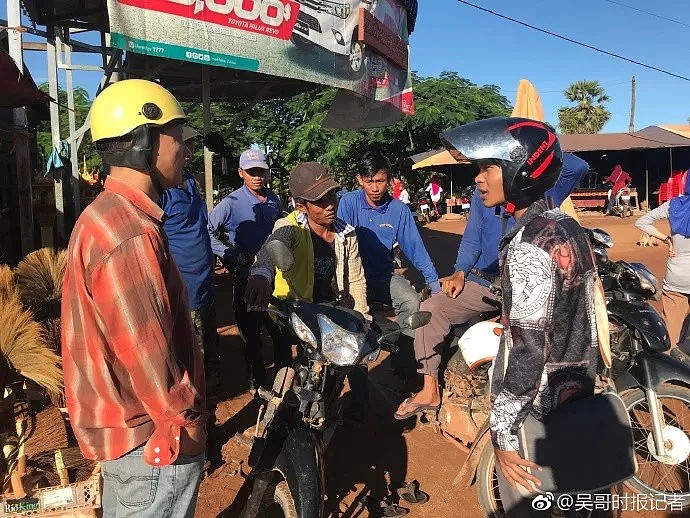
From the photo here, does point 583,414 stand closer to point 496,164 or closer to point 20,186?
point 496,164

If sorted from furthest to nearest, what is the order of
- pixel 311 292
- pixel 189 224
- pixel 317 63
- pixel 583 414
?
pixel 317 63, pixel 189 224, pixel 311 292, pixel 583 414

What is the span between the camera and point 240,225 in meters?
4.58

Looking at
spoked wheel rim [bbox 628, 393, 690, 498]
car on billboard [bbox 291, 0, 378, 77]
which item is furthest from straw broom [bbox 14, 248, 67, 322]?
car on billboard [bbox 291, 0, 378, 77]

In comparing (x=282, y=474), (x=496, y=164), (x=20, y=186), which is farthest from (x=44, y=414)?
(x=20, y=186)

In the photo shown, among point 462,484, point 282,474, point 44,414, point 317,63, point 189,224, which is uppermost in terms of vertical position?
point 317,63

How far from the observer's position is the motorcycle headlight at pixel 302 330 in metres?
2.27

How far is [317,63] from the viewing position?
7.54m

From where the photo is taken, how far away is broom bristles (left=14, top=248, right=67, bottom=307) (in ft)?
8.57

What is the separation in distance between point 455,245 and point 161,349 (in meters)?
12.8

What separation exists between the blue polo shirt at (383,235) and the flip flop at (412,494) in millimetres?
1493

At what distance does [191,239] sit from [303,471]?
6.12 ft

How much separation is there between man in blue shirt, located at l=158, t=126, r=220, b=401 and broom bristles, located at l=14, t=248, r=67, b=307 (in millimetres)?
806

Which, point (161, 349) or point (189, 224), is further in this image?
point (189, 224)

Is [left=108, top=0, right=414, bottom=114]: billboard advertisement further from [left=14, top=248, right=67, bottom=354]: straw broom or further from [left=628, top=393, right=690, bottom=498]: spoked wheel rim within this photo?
[left=628, top=393, right=690, bottom=498]: spoked wheel rim
